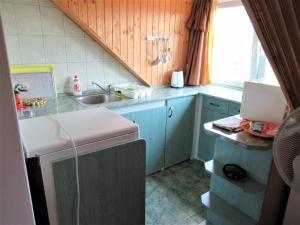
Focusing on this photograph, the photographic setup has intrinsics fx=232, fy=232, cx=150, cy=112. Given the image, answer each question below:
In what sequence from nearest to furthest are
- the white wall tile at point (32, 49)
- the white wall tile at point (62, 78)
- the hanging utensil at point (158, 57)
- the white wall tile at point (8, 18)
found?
the white wall tile at point (8, 18) < the white wall tile at point (32, 49) < the white wall tile at point (62, 78) < the hanging utensil at point (158, 57)

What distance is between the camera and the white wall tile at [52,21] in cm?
200

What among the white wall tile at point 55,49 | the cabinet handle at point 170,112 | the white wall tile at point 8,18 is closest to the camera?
the white wall tile at point 8,18

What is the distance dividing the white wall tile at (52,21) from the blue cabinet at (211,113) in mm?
1590

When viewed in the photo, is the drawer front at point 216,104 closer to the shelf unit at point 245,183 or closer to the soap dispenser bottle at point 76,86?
the shelf unit at point 245,183

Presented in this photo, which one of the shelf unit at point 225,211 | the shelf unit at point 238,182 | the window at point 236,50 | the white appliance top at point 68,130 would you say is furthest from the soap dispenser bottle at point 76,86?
the window at point 236,50

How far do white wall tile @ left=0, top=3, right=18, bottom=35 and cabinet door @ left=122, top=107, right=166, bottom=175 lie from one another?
1.17m

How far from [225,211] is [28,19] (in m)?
2.14

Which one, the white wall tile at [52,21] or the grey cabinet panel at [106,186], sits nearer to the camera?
the grey cabinet panel at [106,186]

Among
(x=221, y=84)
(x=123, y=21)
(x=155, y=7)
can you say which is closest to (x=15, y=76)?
(x=123, y=21)

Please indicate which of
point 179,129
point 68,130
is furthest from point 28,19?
point 179,129

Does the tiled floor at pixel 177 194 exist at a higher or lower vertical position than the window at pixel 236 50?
lower

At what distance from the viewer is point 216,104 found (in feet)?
7.83

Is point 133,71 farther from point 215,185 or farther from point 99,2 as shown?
point 215,185

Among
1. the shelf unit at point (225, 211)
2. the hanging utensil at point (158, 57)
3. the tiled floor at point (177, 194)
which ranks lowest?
the tiled floor at point (177, 194)
